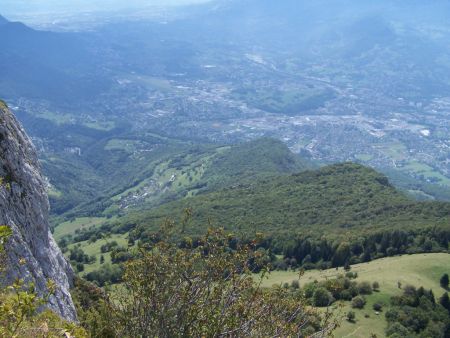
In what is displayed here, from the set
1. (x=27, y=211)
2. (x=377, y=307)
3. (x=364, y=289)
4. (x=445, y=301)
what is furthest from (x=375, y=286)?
(x=27, y=211)

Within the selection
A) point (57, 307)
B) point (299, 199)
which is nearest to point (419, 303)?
point (57, 307)

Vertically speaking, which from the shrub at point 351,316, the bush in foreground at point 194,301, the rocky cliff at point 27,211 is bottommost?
the shrub at point 351,316

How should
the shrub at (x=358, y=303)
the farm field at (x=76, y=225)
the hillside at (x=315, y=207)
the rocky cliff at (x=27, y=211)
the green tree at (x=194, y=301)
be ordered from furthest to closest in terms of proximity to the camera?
1. the farm field at (x=76, y=225)
2. the hillside at (x=315, y=207)
3. the shrub at (x=358, y=303)
4. the rocky cliff at (x=27, y=211)
5. the green tree at (x=194, y=301)

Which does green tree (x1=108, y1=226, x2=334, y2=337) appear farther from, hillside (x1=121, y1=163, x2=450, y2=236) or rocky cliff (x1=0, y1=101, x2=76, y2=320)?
hillside (x1=121, y1=163, x2=450, y2=236)

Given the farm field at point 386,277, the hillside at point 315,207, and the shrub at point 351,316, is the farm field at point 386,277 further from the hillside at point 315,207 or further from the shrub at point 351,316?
the hillside at point 315,207

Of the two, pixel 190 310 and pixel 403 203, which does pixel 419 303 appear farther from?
pixel 403 203

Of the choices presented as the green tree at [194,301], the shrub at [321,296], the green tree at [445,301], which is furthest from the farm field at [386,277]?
the green tree at [194,301]
